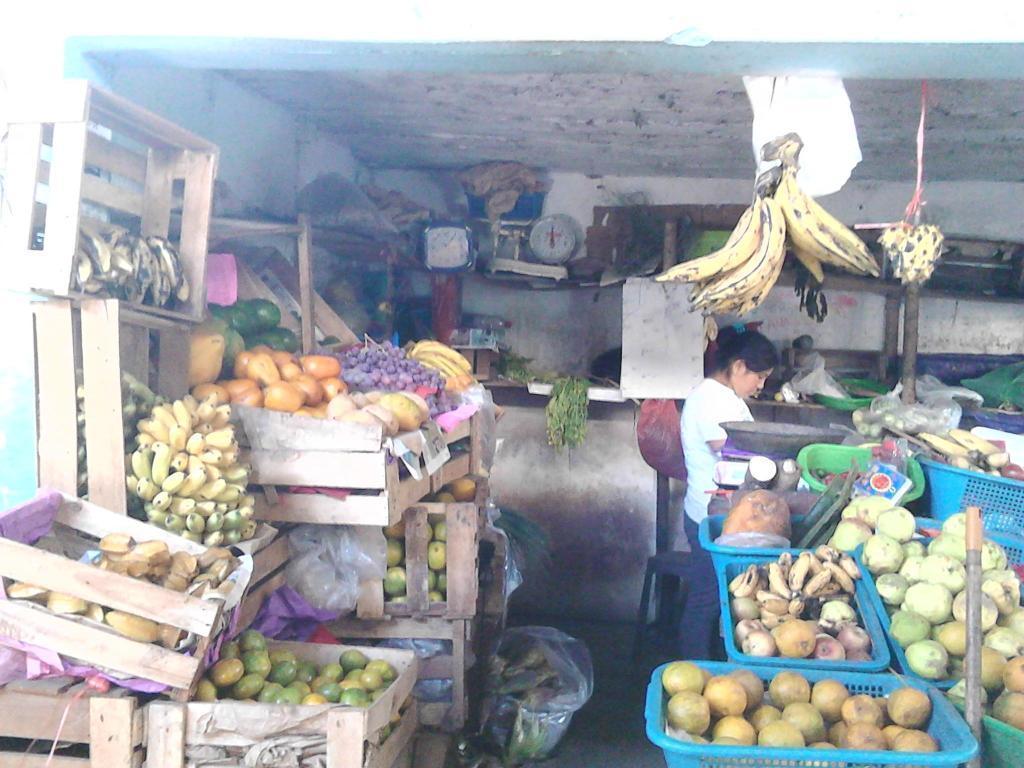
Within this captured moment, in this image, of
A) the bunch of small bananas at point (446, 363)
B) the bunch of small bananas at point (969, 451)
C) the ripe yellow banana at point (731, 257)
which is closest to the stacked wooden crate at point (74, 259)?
the bunch of small bananas at point (446, 363)

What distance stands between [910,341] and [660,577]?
6.24 feet

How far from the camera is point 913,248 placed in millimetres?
2338

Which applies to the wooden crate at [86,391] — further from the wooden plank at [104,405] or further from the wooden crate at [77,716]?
the wooden crate at [77,716]

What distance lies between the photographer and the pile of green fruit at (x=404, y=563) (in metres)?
3.13

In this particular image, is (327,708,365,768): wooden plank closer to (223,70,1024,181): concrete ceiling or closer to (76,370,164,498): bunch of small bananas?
(76,370,164,498): bunch of small bananas

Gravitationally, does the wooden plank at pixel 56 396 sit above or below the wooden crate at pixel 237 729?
above

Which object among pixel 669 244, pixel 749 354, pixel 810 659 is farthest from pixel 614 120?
pixel 810 659

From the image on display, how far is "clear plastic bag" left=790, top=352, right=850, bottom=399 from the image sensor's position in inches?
183

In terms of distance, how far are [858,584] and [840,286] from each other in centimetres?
311

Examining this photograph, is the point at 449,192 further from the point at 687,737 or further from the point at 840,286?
the point at 687,737

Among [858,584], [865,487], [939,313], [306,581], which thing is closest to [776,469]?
[865,487]

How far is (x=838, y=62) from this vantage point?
2.24 metres

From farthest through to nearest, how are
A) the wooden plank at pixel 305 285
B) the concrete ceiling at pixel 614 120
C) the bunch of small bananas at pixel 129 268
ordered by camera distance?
the wooden plank at pixel 305 285 → the concrete ceiling at pixel 614 120 → the bunch of small bananas at pixel 129 268

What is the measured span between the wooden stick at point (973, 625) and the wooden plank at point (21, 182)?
85.9 inches
